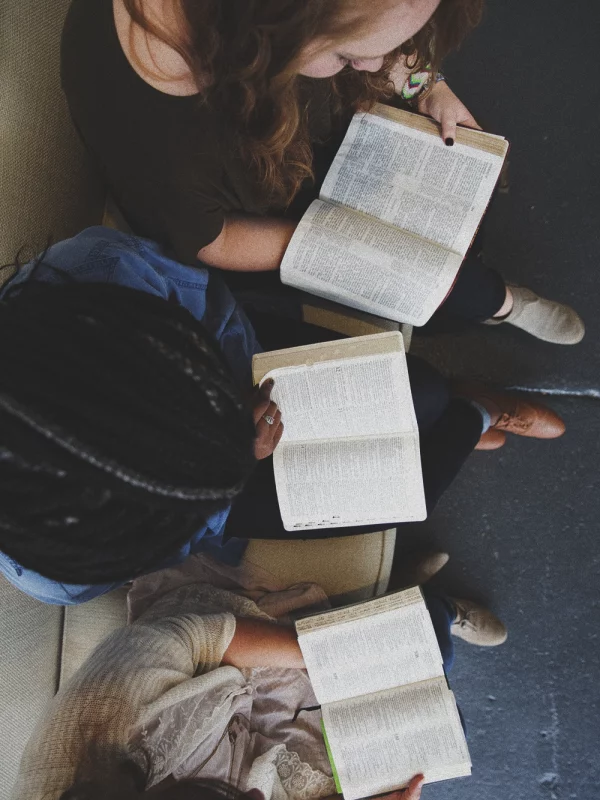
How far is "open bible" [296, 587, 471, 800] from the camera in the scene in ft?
3.24

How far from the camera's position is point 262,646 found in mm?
1036

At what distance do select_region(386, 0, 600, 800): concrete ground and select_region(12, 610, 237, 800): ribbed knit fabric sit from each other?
0.49 m

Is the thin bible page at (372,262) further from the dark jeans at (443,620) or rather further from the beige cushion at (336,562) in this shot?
the dark jeans at (443,620)

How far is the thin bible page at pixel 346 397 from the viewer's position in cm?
92

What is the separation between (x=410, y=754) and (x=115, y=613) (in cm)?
53

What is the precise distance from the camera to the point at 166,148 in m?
0.74

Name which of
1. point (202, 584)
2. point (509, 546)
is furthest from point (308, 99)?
point (509, 546)

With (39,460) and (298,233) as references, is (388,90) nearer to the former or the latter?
(298,233)

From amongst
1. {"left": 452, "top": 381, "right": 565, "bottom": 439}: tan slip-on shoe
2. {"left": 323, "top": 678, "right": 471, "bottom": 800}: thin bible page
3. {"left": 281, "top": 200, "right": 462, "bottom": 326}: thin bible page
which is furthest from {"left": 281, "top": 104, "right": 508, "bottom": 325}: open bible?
{"left": 323, "top": 678, "right": 471, "bottom": 800}: thin bible page

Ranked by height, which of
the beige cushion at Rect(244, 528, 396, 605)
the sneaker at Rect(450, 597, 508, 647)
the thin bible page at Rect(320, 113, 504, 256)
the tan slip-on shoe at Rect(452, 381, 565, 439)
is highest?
the thin bible page at Rect(320, 113, 504, 256)

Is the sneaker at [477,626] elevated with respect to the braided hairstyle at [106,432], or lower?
lower

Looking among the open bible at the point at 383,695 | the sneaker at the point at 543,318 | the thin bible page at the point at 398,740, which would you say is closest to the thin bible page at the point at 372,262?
the sneaker at the point at 543,318

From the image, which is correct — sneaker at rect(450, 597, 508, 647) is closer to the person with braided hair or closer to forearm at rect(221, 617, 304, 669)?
forearm at rect(221, 617, 304, 669)

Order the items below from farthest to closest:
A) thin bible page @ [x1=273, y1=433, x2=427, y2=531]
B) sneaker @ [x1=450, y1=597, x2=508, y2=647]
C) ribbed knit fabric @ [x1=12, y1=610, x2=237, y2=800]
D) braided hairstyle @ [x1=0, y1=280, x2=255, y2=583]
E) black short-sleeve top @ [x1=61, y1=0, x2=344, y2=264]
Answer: sneaker @ [x1=450, y1=597, x2=508, y2=647], thin bible page @ [x1=273, y1=433, x2=427, y2=531], ribbed knit fabric @ [x1=12, y1=610, x2=237, y2=800], black short-sleeve top @ [x1=61, y1=0, x2=344, y2=264], braided hairstyle @ [x1=0, y1=280, x2=255, y2=583]
